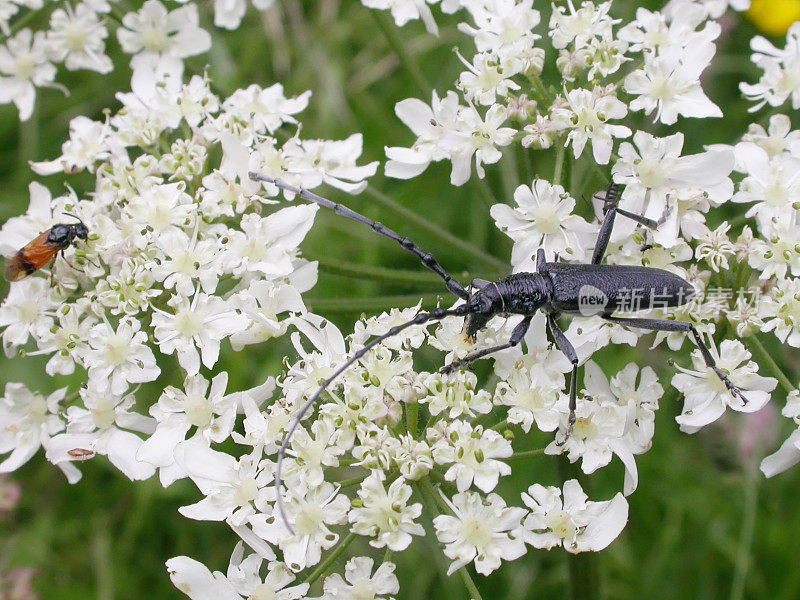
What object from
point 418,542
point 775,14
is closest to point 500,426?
point 418,542

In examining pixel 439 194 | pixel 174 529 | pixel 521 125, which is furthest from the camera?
pixel 439 194

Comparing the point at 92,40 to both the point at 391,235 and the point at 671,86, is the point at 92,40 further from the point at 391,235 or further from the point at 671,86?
the point at 671,86

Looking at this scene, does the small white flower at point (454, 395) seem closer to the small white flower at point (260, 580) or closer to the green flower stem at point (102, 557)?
the small white flower at point (260, 580)

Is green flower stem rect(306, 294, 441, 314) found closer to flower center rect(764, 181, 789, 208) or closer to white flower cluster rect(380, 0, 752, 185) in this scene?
white flower cluster rect(380, 0, 752, 185)

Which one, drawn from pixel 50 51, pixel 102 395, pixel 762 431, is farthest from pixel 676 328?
pixel 50 51

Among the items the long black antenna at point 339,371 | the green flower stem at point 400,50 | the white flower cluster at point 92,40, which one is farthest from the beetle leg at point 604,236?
the white flower cluster at point 92,40

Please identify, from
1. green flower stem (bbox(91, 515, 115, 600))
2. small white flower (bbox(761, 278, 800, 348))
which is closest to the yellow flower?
small white flower (bbox(761, 278, 800, 348))

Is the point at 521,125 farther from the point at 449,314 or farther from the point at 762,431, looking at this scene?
the point at 762,431

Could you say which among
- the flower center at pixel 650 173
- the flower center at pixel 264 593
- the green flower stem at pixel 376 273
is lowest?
the flower center at pixel 264 593
